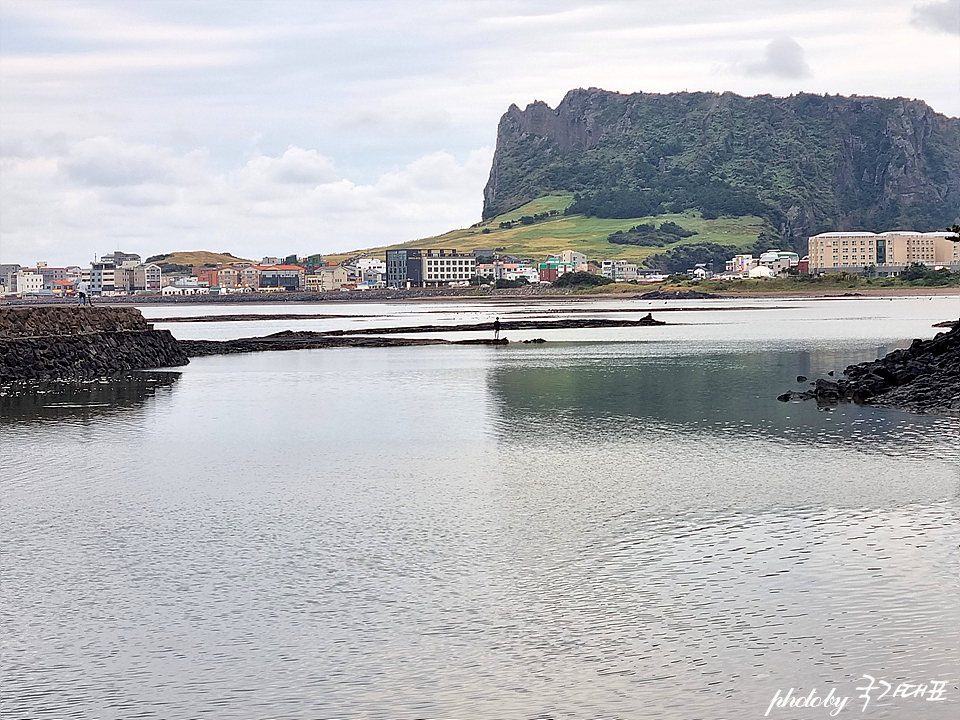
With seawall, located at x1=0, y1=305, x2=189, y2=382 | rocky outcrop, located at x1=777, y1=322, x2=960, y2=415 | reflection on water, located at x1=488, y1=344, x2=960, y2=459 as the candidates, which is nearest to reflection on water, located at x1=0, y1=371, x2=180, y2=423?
seawall, located at x1=0, y1=305, x2=189, y2=382

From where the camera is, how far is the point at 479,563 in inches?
758

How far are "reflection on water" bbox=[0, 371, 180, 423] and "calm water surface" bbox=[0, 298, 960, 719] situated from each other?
2.08 meters

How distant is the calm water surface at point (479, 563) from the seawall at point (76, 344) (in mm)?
18530

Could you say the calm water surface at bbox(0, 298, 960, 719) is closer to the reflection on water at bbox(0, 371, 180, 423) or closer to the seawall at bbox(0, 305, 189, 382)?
the reflection on water at bbox(0, 371, 180, 423)

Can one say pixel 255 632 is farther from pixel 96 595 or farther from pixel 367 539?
pixel 367 539

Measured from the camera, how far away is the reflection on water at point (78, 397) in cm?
4340

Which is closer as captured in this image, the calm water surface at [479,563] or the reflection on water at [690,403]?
the calm water surface at [479,563]

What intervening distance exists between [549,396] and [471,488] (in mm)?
21530

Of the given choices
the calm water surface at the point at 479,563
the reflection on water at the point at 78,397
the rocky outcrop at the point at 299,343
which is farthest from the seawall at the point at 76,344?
the calm water surface at the point at 479,563

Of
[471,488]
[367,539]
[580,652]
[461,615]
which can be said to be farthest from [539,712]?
[471,488]

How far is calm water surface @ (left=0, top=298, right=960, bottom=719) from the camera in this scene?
13625 millimetres

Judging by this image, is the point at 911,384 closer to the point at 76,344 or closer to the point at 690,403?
the point at 690,403

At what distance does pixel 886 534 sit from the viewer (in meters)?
20.5

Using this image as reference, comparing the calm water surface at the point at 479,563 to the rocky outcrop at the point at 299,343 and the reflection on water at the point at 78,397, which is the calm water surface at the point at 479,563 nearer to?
the reflection on water at the point at 78,397
